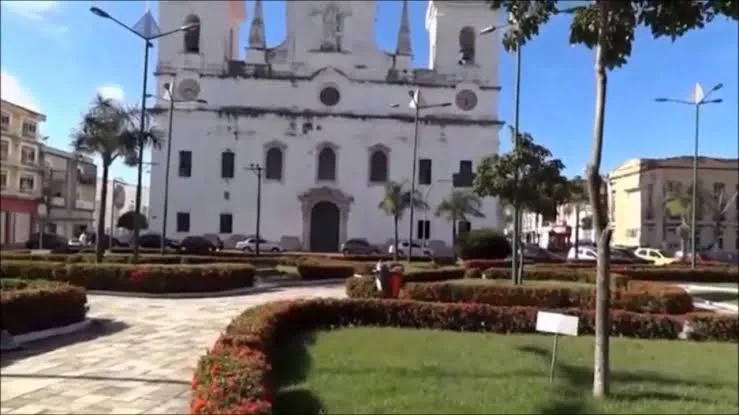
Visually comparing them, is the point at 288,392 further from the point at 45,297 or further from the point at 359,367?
the point at 45,297

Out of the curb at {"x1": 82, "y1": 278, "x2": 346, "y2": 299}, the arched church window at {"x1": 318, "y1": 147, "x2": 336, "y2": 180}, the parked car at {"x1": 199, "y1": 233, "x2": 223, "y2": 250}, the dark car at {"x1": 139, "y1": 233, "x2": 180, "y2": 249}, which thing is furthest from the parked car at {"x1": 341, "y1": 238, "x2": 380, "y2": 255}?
the curb at {"x1": 82, "y1": 278, "x2": 346, "y2": 299}

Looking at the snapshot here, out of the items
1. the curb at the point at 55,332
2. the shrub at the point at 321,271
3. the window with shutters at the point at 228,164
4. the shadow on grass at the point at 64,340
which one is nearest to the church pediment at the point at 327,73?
the window with shutters at the point at 228,164

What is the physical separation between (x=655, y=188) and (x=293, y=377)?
72.6 inches

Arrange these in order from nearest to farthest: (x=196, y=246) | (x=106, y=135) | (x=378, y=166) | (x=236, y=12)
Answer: (x=106, y=135) → (x=196, y=246) → (x=378, y=166) → (x=236, y=12)

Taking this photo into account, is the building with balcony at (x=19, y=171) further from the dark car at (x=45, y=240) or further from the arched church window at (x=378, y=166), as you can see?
the arched church window at (x=378, y=166)

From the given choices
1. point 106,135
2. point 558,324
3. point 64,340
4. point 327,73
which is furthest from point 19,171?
point 327,73

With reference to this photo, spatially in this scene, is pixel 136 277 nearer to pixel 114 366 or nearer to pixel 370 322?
pixel 370 322

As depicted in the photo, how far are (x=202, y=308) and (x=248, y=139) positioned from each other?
19407 mm

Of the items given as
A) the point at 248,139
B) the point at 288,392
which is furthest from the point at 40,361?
the point at 248,139

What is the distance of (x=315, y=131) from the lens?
26750 mm

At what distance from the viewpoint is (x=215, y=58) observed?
2705 centimetres

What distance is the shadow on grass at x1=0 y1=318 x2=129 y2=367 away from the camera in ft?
6.08

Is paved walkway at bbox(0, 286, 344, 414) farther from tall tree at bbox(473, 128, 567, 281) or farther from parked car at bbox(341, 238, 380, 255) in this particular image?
parked car at bbox(341, 238, 380, 255)

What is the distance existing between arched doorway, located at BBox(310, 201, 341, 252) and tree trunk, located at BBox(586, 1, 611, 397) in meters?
23.2
